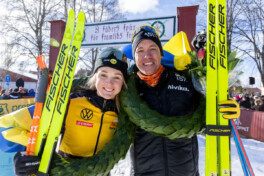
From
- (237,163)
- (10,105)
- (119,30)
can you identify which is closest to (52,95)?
(237,163)

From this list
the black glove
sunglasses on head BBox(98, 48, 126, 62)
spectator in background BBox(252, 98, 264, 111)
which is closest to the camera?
the black glove

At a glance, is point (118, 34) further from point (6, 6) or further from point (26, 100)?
point (6, 6)

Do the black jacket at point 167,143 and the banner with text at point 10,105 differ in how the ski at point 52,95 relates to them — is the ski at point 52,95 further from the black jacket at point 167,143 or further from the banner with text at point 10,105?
the banner with text at point 10,105

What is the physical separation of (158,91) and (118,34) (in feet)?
15.3

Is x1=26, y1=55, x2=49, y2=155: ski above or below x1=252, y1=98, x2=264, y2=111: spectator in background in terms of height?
above

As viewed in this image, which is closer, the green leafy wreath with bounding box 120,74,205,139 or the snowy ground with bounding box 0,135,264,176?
the green leafy wreath with bounding box 120,74,205,139

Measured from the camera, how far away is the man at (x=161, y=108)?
5.02 feet

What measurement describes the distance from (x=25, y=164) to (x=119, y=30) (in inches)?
202

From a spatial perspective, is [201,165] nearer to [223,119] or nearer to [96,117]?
[223,119]

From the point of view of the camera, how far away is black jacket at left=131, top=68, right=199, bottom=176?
5.00ft

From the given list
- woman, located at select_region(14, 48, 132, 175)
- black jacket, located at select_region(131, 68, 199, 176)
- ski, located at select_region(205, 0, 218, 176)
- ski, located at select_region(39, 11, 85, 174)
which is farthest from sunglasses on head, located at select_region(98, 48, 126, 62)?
ski, located at select_region(205, 0, 218, 176)

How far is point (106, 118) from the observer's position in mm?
1665

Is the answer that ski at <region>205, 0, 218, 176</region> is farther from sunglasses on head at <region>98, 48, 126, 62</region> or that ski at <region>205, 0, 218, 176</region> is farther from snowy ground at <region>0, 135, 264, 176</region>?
snowy ground at <region>0, 135, 264, 176</region>

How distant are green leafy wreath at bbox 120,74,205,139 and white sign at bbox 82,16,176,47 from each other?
4025 mm
